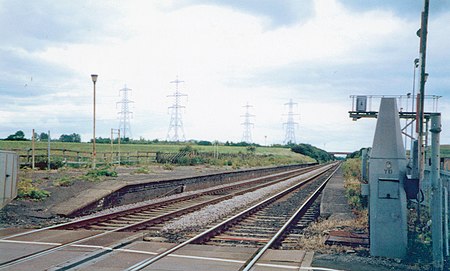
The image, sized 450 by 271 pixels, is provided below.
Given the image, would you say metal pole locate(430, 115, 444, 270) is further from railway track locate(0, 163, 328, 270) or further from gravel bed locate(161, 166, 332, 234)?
gravel bed locate(161, 166, 332, 234)

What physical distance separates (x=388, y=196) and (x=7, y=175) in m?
6.28

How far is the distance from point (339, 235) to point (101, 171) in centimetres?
1441

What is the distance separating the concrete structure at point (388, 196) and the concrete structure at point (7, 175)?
6.00 m

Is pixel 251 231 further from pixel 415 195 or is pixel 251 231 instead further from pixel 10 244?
pixel 10 244

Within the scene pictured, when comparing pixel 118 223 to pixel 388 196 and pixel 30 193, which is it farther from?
pixel 388 196

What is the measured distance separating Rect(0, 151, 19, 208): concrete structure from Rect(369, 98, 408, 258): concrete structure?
19.7 feet

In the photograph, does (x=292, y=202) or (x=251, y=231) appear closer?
(x=251, y=231)

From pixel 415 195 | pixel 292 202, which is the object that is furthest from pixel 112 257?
Result: pixel 292 202

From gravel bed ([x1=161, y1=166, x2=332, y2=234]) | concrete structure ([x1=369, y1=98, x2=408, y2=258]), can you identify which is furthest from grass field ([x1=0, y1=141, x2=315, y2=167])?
concrete structure ([x1=369, y1=98, x2=408, y2=258])

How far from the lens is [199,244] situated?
9.72m

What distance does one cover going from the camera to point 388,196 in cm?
842

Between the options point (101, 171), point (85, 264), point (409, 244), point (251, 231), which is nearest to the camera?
point (85, 264)

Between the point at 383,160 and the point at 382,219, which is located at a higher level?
the point at 383,160

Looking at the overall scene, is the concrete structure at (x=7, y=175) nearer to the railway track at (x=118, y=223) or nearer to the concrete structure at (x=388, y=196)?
the railway track at (x=118, y=223)
